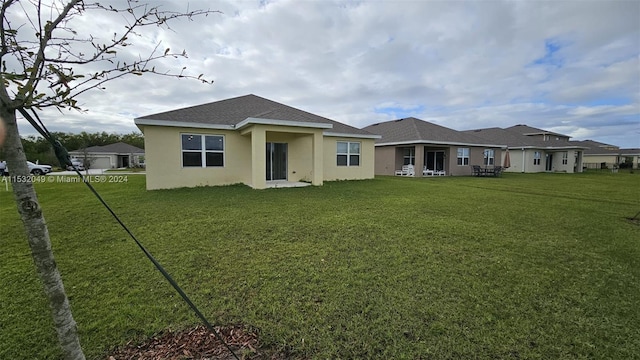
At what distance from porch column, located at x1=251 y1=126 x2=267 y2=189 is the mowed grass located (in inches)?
205

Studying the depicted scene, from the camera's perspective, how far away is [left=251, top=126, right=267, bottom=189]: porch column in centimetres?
1180

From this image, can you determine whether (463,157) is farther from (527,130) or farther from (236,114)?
(527,130)

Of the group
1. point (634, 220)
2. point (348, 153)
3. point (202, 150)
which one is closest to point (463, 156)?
point (348, 153)

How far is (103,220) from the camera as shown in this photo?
22.6 ft

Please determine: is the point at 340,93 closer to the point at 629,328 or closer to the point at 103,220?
the point at 103,220

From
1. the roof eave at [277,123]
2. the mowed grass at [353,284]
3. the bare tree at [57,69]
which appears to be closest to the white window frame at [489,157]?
the roof eave at [277,123]

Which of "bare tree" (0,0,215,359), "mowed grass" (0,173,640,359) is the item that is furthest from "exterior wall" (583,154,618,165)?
"bare tree" (0,0,215,359)

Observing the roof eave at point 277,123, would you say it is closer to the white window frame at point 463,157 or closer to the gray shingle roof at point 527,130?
the white window frame at point 463,157

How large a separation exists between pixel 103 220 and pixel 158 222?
157cm

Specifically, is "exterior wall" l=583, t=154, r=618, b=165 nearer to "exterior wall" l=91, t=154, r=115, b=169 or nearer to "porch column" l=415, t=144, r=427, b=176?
"porch column" l=415, t=144, r=427, b=176

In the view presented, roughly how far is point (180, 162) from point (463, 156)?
874 inches

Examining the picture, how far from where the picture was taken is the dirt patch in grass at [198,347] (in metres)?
2.33

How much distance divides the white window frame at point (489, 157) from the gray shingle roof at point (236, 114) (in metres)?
15.5

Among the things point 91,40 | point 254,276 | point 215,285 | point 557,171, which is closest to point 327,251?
point 254,276
